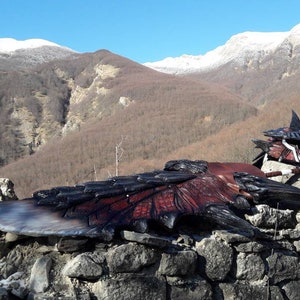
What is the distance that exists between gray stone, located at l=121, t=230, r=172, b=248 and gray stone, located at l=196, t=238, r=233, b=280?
1.03ft

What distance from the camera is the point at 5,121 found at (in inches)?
2441

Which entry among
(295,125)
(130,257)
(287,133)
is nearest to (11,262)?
(130,257)

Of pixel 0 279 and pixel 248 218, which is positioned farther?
pixel 248 218

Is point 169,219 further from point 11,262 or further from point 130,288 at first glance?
point 11,262

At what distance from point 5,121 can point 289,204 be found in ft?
204

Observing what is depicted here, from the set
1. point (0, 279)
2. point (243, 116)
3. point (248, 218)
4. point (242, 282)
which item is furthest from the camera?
point (243, 116)

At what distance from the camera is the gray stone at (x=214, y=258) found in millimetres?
2982

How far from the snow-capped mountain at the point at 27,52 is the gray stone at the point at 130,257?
79.8m

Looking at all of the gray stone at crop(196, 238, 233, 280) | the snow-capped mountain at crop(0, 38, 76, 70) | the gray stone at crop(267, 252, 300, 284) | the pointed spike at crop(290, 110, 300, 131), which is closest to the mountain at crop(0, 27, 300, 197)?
the snow-capped mountain at crop(0, 38, 76, 70)

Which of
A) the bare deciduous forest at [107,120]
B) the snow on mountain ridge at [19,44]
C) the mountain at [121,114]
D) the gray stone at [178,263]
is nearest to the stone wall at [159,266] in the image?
the gray stone at [178,263]

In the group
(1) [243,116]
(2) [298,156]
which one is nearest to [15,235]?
(2) [298,156]

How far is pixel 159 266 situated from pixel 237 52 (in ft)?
332

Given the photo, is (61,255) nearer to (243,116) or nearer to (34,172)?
(34,172)

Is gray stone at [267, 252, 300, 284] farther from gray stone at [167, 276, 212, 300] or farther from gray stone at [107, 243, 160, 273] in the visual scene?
gray stone at [107, 243, 160, 273]
